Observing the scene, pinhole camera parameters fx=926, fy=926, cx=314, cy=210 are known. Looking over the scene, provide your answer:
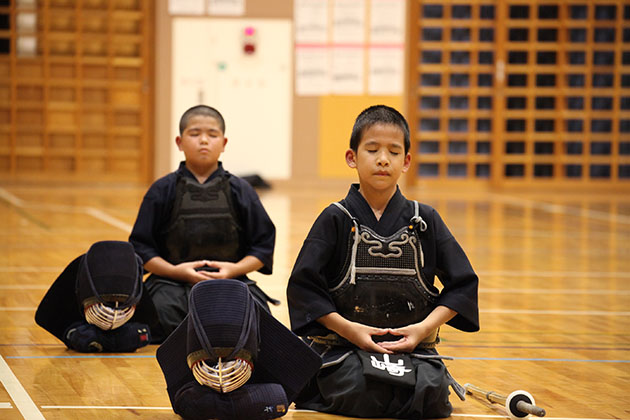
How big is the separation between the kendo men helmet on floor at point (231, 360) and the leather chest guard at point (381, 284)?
278 millimetres

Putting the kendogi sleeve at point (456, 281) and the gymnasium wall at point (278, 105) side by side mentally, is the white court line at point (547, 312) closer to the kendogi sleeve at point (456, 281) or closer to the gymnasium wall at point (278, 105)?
the kendogi sleeve at point (456, 281)

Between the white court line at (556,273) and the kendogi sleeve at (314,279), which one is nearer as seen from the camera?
the kendogi sleeve at (314,279)

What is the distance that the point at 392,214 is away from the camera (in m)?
3.00

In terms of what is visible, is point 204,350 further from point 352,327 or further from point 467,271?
point 467,271

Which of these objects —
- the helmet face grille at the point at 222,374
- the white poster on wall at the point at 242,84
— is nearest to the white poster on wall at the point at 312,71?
the white poster on wall at the point at 242,84

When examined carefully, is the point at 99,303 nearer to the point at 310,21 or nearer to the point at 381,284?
the point at 381,284

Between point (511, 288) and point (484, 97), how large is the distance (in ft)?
26.7

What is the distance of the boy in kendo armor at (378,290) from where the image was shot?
280 cm

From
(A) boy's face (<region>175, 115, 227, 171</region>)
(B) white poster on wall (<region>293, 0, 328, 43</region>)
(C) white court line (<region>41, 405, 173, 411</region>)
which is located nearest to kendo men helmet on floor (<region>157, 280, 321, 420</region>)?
(C) white court line (<region>41, 405, 173, 411</region>)

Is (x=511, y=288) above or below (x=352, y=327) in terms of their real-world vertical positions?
below

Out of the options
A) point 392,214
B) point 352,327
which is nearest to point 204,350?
point 352,327

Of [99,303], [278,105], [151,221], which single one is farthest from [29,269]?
[278,105]

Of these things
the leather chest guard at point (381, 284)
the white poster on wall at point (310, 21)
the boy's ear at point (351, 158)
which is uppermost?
the white poster on wall at point (310, 21)

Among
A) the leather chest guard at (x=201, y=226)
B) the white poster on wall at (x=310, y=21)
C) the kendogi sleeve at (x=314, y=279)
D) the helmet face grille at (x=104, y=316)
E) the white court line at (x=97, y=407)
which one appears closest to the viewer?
the white court line at (x=97, y=407)
